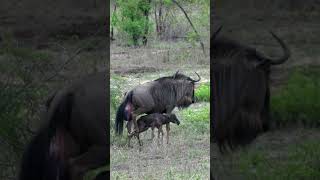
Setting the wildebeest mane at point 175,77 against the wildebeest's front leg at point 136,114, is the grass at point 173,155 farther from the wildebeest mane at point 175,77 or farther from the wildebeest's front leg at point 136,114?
the wildebeest mane at point 175,77

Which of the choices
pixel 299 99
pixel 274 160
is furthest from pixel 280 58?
pixel 274 160

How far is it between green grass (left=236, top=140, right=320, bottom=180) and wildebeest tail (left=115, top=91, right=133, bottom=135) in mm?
990

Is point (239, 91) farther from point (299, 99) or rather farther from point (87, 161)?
point (87, 161)

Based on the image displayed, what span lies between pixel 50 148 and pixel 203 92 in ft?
4.45

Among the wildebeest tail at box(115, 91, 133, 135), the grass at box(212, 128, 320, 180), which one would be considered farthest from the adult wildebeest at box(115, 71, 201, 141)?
the grass at box(212, 128, 320, 180)

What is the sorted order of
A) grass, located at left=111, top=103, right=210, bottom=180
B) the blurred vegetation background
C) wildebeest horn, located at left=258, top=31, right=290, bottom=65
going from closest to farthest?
the blurred vegetation background → wildebeest horn, located at left=258, top=31, right=290, bottom=65 → grass, located at left=111, top=103, right=210, bottom=180

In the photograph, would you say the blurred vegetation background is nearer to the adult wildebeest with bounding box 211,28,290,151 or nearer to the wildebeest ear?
the adult wildebeest with bounding box 211,28,290,151

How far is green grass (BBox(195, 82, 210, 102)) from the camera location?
212 inches

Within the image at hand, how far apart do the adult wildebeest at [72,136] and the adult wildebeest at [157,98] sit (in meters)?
0.37

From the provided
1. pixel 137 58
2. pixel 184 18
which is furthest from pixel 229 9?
pixel 137 58

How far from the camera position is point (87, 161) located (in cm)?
504

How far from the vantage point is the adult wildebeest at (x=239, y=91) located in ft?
16.5

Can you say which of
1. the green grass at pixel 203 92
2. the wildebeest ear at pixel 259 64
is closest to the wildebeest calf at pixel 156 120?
the green grass at pixel 203 92

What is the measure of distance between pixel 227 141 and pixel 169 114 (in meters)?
0.59
